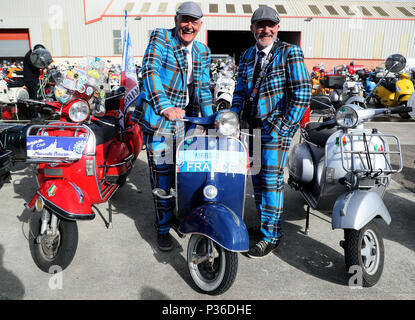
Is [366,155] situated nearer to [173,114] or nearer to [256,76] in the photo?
[256,76]

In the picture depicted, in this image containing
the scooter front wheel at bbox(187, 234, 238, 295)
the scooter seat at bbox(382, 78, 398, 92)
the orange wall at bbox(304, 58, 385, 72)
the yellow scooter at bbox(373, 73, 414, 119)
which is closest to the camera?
the scooter front wheel at bbox(187, 234, 238, 295)

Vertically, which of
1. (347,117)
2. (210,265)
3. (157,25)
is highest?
(157,25)

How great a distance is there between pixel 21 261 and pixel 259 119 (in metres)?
2.10

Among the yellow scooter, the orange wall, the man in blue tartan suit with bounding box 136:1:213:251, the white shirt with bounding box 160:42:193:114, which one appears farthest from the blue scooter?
the orange wall

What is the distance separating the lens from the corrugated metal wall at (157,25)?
74.3 feet

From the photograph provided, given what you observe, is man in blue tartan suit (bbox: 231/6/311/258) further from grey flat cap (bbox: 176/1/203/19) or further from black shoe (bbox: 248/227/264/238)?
grey flat cap (bbox: 176/1/203/19)

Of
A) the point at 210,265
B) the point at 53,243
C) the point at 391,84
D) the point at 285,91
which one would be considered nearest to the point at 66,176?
the point at 53,243

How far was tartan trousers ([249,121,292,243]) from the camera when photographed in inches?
97.2

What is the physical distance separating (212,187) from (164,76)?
949mm

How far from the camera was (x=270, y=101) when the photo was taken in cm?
241

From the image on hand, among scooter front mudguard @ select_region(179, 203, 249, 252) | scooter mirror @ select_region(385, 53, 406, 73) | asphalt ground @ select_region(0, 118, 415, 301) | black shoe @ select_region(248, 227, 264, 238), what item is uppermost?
scooter mirror @ select_region(385, 53, 406, 73)

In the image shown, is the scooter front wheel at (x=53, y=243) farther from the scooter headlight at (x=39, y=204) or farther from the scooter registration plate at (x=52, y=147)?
the scooter registration plate at (x=52, y=147)

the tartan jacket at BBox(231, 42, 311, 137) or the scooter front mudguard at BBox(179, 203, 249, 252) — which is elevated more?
the tartan jacket at BBox(231, 42, 311, 137)

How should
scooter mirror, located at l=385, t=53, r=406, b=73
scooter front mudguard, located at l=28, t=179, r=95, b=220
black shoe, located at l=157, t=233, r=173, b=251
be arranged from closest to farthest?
scooter front mudguard, located at l=28, t=179, r=95, b=220
black shoe, located at l=157, t=233, r=173, b=251
scooter mirror, located at l=385, t=53, r=406, b=73
